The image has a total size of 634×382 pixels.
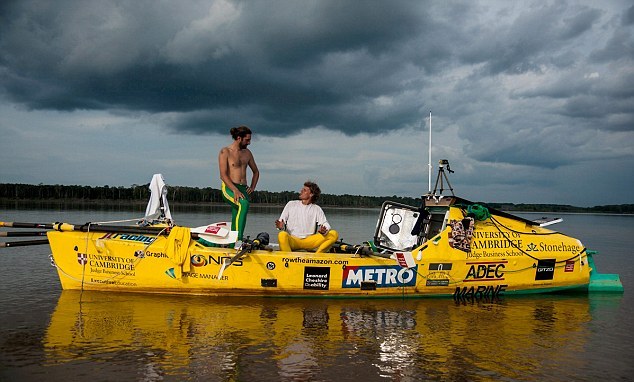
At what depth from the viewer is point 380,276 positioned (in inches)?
354

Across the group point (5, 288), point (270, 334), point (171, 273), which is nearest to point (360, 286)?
point (270, 334)

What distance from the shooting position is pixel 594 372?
5.64m

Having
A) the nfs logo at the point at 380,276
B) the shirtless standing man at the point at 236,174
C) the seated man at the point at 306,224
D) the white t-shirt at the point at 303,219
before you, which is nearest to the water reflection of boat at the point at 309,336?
the nfs logo at the point at 380,276

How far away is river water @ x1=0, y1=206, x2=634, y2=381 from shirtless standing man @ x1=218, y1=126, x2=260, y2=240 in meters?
1.58

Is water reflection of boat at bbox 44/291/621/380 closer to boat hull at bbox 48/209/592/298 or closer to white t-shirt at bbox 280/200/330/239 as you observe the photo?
boat hull at bbox 48/209/592/298

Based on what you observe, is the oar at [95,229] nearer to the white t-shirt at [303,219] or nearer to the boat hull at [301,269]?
the boat hull at [301,269]

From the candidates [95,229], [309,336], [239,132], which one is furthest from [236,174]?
[309,336]

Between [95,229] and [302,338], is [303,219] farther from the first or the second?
[95,229]

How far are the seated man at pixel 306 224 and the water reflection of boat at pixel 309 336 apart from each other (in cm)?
107

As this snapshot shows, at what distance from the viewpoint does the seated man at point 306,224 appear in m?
9.07

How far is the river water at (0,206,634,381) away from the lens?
17.2 ft

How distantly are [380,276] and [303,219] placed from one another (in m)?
1.75

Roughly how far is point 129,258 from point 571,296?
8958mm

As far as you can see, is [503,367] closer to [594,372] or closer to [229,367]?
[594,372]
